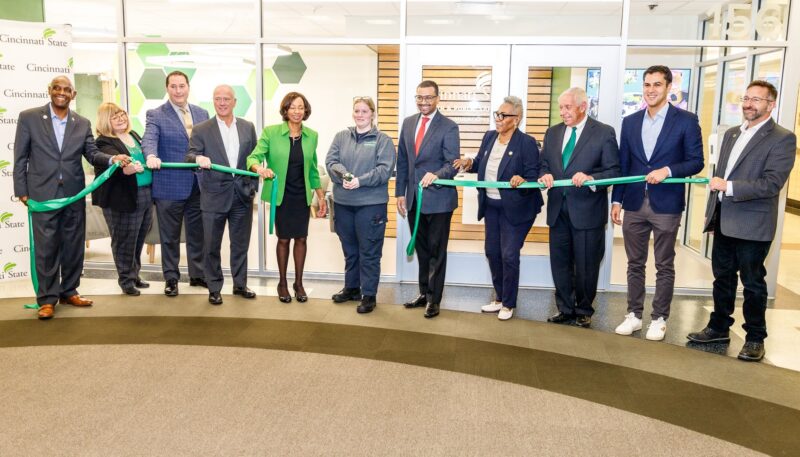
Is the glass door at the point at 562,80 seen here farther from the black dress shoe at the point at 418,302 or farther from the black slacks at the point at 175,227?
the black slacks at the point at 175,227

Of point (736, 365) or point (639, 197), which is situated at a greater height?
point (639, 197)

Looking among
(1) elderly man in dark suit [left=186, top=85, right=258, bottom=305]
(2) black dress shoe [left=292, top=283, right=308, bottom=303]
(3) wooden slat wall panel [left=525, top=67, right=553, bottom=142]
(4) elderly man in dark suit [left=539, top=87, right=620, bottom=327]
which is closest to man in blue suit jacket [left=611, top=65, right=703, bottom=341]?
(4) elderly man in dark suit [left=539, top=87, right=620, bottom=327]

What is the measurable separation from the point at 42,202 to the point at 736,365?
16.0ft

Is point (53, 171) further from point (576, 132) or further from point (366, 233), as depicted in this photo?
point (576, 132)

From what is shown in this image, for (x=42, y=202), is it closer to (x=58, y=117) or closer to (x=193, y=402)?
(x=58, y=117)

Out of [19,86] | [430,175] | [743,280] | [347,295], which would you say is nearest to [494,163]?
[430,175]

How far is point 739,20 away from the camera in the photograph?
19.6 feet

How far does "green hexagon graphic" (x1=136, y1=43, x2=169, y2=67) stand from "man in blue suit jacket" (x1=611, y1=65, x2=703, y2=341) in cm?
443

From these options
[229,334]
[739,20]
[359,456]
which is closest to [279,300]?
[229,334]

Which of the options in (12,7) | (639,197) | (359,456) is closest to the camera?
(359,456)

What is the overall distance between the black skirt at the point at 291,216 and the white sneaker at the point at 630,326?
2.49 meters

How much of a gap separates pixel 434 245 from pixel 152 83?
349 cm

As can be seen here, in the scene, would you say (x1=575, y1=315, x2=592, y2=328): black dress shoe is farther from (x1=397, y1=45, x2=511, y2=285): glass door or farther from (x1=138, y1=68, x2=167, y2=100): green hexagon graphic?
(x1=138, y1=68, x2=167, y2=100): green hexagon graphic

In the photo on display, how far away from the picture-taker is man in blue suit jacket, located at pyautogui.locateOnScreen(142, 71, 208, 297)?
17.4ft
